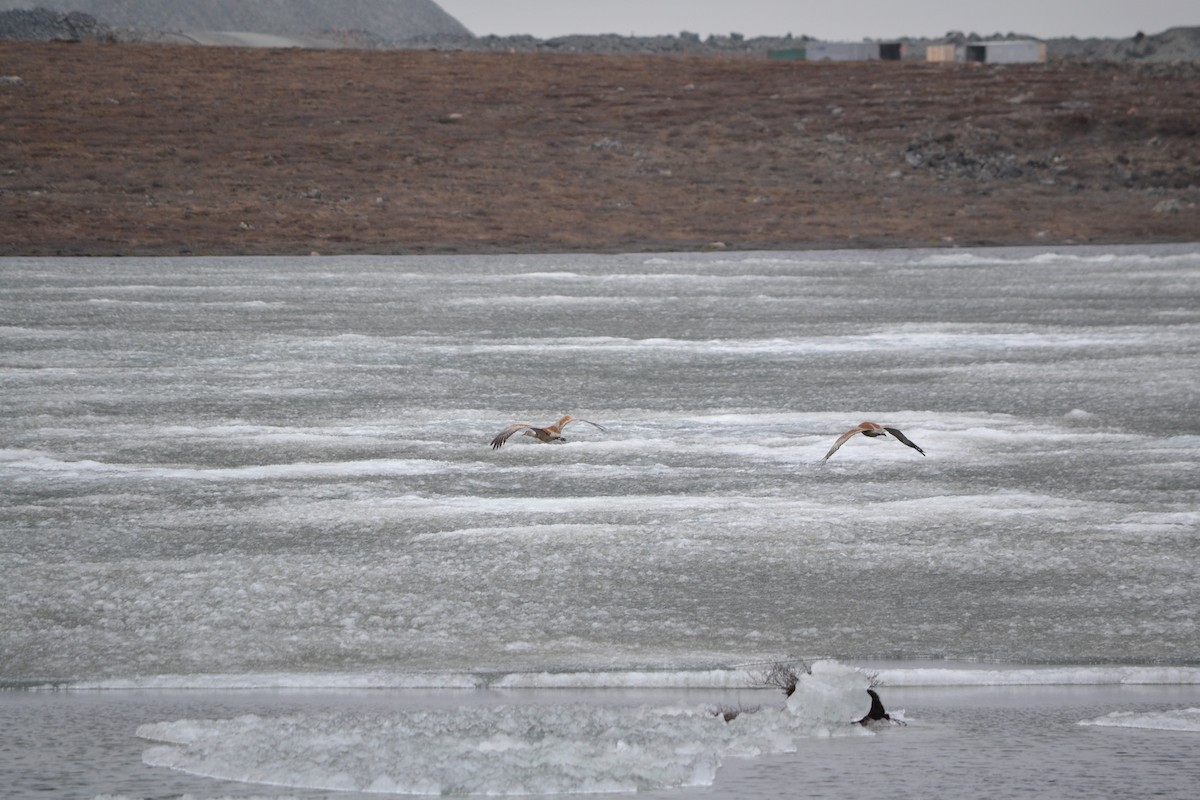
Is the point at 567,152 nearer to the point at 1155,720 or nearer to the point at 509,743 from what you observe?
the point at 1155,720

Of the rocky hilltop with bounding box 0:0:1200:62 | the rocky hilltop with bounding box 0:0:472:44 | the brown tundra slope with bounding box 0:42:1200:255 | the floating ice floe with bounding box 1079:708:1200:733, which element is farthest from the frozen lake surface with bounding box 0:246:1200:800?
the rocky hilltop with bounding box 0:0:472:44

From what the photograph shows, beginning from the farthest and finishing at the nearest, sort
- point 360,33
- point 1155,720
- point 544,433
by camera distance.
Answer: point 360,33 < point 544,433 < point 1155,720

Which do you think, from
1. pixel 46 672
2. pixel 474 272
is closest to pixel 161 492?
pixel 46 672

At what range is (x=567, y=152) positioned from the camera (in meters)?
28.7

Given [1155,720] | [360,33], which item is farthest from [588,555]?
[360,33]

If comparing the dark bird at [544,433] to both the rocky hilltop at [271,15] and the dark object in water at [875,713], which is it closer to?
the dark object in water at [875,713]

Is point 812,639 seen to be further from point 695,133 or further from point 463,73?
point 463,73

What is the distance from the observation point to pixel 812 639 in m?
4.64

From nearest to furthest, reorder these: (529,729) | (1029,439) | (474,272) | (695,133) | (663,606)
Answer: (529,729)
(663,606)
(1029,439)
(474,272)
(695,133)

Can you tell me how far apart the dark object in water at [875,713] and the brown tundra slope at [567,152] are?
1759cm

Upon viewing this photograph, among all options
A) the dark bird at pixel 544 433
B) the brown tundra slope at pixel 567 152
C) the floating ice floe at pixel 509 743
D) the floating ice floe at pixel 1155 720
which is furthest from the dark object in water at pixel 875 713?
the brown tundra slope at pixel 567 152

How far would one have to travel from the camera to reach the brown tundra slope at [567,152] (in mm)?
23016

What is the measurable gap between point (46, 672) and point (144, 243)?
17.6 m

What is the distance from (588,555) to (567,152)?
2369 centimetres
